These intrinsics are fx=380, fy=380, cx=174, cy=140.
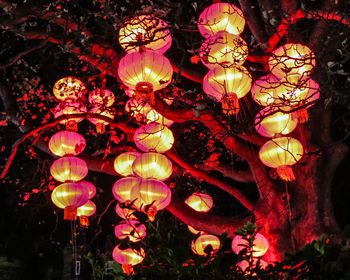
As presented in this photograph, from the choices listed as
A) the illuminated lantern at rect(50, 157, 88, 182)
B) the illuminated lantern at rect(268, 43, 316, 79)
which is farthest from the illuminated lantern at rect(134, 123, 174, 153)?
the illuminated lantern at rect(268, 43, 316, 79)

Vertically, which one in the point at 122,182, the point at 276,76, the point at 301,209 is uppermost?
the point at 276,76

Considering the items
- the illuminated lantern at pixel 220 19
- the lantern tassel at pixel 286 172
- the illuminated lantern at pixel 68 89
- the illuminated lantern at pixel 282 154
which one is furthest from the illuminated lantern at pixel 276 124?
the illuminated lantern at pixel 68 89

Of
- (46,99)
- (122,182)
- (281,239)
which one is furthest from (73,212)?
(46,99)

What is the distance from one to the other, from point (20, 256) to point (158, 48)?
1197 centimetres

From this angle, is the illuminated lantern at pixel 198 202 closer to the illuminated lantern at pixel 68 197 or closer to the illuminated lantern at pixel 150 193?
the illuminated lantern at pixel 150 193

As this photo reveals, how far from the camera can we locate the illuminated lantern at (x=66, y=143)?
18.3 ft

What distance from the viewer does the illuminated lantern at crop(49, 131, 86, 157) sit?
220 inches

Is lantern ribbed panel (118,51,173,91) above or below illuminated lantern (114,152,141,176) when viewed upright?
above

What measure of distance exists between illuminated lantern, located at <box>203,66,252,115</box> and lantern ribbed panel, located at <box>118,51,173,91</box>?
1.78ft

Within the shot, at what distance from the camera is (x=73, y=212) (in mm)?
5520

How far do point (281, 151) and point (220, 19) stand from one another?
175 centimetres

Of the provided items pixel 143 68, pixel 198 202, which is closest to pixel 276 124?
pixel 143 68

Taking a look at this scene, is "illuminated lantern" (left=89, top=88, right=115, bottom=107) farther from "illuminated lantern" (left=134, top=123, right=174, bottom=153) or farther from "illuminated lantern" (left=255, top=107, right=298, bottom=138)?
"illuminated lantern" (left=255, top=107, right=298, bottom=138)

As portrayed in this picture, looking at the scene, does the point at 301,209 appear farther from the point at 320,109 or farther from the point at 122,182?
the point at 122,182
